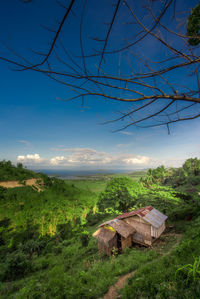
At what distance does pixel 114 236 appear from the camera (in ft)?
28.7

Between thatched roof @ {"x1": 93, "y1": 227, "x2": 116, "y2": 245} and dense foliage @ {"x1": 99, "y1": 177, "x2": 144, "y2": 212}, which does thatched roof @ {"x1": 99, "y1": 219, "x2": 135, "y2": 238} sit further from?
dense foliage @ {"x1": 99, "y1": 177, "x2": 144, "y2": 212}

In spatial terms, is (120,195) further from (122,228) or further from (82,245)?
(82,245)

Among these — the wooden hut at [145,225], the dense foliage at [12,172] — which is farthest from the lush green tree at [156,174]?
the dense foliage at [12,172]

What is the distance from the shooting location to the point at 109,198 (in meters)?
13.3

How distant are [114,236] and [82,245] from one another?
6454mm

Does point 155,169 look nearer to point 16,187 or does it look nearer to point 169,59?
point 16,187

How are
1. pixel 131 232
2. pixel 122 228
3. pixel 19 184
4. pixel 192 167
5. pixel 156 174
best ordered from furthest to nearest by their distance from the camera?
pixel 192 167, pixel 156 174, pixel 19 184, pixel 131 232, pixel 122 228

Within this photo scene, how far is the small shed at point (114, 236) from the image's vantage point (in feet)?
27.8

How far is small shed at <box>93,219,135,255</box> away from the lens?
8.47 metres

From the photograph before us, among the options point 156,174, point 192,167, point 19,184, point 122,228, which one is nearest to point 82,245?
point 122,228

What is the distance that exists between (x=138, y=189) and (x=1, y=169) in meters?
23.0

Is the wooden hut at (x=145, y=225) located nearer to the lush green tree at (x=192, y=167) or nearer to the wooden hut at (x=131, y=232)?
the wooden hut at (x=131, y=232)

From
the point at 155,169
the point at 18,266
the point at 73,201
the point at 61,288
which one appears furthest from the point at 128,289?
the point at 155,169

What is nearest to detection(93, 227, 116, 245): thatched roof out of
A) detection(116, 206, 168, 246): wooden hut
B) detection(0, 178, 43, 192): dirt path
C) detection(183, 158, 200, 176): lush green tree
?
detection(116, 206, 168, 246): wooden hut
